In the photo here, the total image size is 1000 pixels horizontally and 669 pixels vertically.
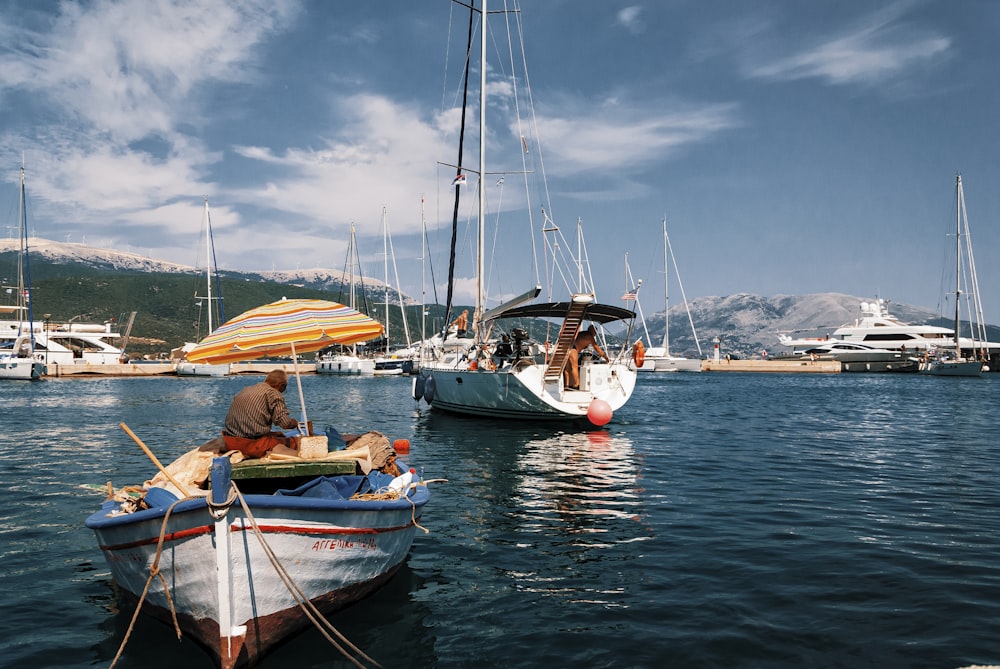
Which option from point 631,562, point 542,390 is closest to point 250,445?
point 631,562

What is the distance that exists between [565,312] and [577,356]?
195 centimetres

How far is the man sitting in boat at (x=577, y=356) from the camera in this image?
24172 mm

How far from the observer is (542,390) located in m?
23.5

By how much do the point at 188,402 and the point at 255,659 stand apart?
3804cm

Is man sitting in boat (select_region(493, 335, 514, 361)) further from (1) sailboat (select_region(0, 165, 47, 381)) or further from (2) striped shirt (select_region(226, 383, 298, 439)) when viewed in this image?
(1) sailboat (select_region(0, 165, 47, 381))

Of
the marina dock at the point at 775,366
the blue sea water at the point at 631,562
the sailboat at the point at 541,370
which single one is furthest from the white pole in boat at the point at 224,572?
the marina dock at the point at 775,366

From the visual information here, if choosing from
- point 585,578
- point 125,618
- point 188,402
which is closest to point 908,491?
point 585,578

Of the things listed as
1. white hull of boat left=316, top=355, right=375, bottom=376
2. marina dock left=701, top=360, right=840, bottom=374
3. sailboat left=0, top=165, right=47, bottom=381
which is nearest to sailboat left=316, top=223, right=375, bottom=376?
white hull of boat left=316, top=355, right=375, bottom=376

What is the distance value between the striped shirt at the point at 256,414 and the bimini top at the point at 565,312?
1619cm

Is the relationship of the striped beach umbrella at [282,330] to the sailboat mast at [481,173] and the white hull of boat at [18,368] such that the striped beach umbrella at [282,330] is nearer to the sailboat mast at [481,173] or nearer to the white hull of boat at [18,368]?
the sailboat mast at [481,173]

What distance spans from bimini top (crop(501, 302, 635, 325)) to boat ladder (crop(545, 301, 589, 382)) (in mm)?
347

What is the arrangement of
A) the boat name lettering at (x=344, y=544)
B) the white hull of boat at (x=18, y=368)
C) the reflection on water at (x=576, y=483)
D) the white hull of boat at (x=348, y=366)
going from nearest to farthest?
1. the boat name lettering at (x=344, y=544)
2. the reflection on water at (x=576, y=483)
3. the white hull of boat at (x=18, y=368)
4. the white hull of boat at (x=348, y=366)

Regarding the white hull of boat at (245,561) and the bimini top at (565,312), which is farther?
the bimini top at (565,312)

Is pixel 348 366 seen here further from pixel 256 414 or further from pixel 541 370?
pixel 256 414
